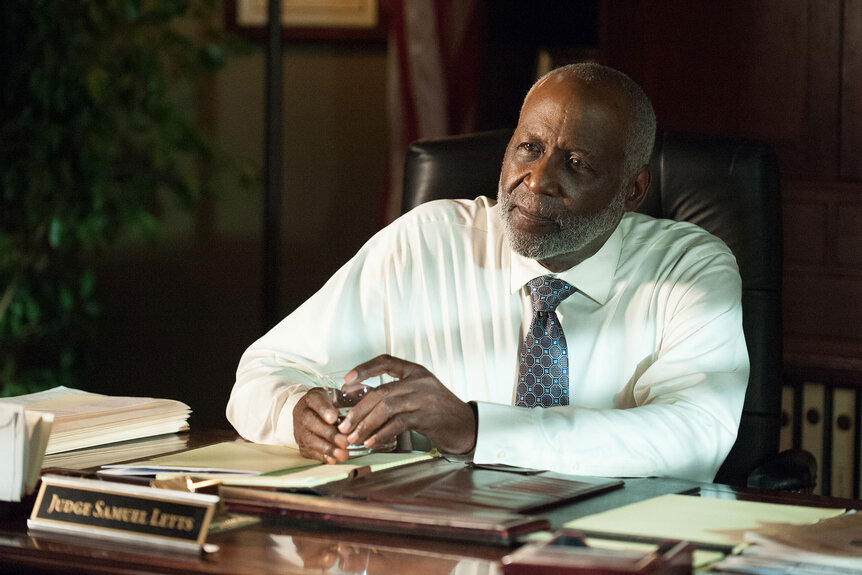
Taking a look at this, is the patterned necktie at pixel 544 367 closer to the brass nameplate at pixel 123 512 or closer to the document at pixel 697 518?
the document at pixel 697 518

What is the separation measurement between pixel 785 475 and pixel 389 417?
76 centimetres

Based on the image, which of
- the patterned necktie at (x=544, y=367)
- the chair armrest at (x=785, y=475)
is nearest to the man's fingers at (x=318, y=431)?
the patterned necktie at (x=544, y=367)

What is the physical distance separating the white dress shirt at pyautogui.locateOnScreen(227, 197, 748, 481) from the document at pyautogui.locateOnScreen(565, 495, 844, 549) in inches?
11.9

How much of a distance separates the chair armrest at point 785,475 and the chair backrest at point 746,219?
0.35 ft

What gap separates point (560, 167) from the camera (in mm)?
1922

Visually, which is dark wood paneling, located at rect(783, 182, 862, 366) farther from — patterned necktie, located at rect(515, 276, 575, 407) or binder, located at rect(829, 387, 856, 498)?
patterned necktie, located at rect(515, 276, 575, 407)

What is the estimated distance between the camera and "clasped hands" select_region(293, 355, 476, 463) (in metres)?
1.44

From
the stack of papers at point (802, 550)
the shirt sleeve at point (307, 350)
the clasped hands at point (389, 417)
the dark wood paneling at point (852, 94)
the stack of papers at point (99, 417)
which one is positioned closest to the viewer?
the stack of papers at point (802, 550)

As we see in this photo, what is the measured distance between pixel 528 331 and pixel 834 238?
129cm

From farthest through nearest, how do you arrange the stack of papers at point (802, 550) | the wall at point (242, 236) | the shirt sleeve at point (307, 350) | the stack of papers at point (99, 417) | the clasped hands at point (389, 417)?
1. the wall at point (242, 236)
2. the shirt sleeve at point (307, 350)
3. the stack of papers at point (99, 417)
4. the clasped hands at point (389, 417)
5. the stack of papers at point (802, 550)

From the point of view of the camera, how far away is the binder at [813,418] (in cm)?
294

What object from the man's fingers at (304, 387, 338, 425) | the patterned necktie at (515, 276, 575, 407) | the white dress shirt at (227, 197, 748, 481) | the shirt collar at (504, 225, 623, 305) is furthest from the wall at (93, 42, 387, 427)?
the man's fingers at (304, 387, 338, 425)

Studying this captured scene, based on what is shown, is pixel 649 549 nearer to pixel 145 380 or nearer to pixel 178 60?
pixel 178 60

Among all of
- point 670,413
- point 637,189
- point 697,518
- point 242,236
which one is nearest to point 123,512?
point 697,518
